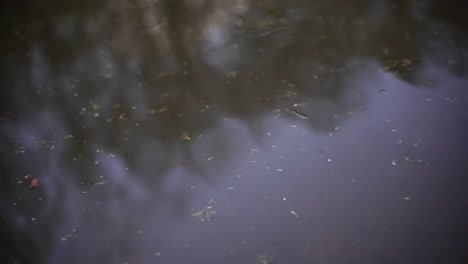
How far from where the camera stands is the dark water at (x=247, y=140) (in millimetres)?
2793

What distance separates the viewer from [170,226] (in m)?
2.96

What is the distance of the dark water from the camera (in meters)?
2.79

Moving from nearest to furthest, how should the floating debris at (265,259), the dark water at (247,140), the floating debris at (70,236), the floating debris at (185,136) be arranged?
the floating debris at (265,259) → the dark water at (247,140) → the floating debris at (70,236) → the floating debris at (185,136)

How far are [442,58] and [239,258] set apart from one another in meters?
3.30

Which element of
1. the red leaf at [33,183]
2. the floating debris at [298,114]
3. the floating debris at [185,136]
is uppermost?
the red leaf at [33,183]

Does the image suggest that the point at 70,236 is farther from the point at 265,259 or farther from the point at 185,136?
the point at 265,259

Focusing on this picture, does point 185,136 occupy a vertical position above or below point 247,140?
above

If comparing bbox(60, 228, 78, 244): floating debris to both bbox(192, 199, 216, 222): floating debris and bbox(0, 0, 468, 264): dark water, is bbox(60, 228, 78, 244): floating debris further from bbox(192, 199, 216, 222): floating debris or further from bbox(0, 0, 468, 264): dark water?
bbox(192, 199, 216, 222): floating debris

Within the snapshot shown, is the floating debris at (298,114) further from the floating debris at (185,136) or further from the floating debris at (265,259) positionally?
the floating debris at (265,259)

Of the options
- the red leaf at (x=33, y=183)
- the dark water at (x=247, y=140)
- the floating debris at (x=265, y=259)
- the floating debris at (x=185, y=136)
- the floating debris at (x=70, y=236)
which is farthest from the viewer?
the floating debris at (x=185, y=136)

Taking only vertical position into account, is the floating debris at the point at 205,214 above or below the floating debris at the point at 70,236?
below

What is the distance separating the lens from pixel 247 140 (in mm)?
3607

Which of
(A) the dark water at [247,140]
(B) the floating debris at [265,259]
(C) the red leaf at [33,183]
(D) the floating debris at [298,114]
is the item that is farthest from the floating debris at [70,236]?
(D) the floating debris at [298,114]

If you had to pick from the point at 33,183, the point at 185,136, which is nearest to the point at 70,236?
the point at 33,183
